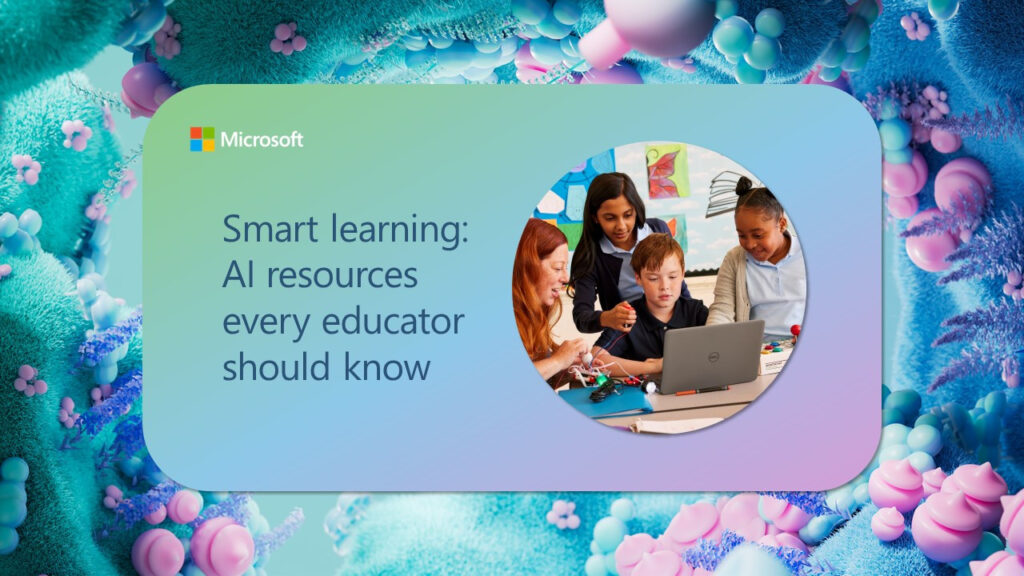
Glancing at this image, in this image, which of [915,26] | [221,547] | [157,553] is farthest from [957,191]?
[157,553]

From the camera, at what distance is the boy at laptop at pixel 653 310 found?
4.78 feet

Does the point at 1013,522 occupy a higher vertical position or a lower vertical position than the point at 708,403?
lower

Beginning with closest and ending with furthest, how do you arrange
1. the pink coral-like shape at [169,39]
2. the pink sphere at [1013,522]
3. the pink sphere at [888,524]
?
the pink sphere at [1013,522], the pink sphere at [888,524], the pink coral-like shape at [169,39]

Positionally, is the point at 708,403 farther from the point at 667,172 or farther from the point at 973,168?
the point at 973,168

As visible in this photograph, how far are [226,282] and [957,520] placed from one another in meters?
1.36

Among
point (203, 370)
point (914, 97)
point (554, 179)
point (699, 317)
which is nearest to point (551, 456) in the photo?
point (699, 317)

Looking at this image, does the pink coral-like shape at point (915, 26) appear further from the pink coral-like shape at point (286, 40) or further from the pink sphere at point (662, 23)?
the pink coral-like shape at point (286, 40)

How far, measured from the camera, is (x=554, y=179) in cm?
149

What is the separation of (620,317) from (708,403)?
9.3 inches

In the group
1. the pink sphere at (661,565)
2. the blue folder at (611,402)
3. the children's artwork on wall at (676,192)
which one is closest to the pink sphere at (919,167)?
the children's artwork on wall at (676,192)

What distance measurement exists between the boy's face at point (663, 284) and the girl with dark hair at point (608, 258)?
2 cm

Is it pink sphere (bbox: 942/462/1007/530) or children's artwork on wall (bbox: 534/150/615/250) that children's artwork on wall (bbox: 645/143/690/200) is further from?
pink sphere (bbox: 942/462/1007/530)

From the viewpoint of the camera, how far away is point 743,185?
1469 millimetres

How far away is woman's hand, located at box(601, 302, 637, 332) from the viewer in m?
1.47
